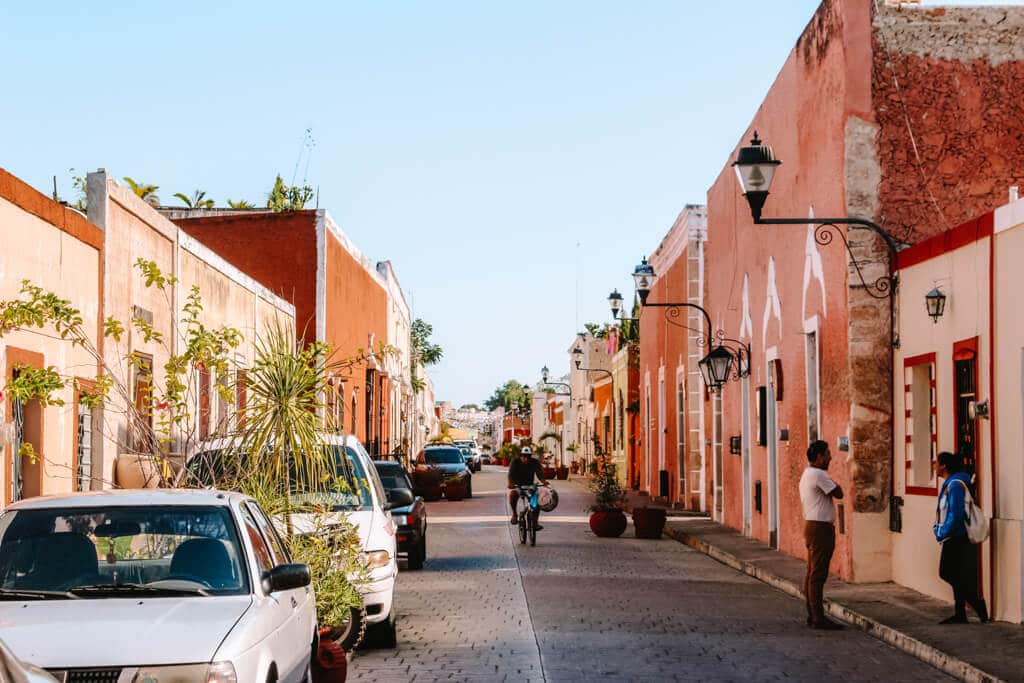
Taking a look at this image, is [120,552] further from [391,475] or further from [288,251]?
[288,251]

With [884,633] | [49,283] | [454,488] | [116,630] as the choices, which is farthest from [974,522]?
[454,488]

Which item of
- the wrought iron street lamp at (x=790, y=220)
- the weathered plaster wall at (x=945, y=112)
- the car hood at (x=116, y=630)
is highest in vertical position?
the weathered plaster wall at (x=945, y=112)

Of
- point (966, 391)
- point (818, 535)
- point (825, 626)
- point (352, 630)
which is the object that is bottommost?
point (825, 626)

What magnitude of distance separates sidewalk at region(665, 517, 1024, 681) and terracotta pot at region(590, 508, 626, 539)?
570 cm

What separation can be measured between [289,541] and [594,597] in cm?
558

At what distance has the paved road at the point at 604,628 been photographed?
1121 centimetres

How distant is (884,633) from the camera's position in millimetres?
13445

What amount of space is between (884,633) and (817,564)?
3.64ft

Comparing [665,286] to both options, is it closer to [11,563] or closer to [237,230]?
[237,230]

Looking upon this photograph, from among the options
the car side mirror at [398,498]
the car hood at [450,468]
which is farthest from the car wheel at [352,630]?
the car hood at [450,468]

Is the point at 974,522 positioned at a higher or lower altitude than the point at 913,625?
higher

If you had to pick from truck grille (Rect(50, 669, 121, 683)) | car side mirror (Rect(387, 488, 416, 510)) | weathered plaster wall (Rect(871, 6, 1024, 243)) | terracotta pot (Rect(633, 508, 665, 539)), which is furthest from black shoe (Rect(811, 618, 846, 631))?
terracotta pot (Rect(633, 508, 665, 539))

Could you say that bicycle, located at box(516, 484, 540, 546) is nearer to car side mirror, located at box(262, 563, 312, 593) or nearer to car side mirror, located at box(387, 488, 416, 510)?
car side mirror, located at box(387, 488, 416, 510)

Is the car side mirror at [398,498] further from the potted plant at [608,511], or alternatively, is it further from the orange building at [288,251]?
the orange building at [288,251]
